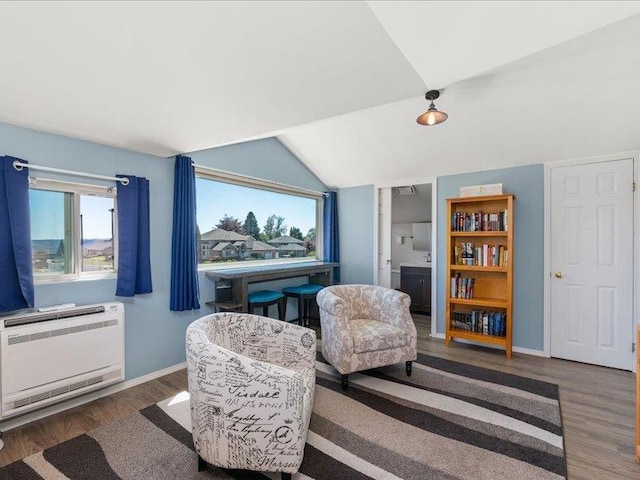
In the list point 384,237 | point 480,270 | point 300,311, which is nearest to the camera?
point 480,270

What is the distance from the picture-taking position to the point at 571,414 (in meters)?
2.23

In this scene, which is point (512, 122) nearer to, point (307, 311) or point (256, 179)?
point (256, 179)

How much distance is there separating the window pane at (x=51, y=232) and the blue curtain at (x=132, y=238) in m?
0.35

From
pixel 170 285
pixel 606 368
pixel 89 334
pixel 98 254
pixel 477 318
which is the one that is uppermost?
pixel 98 254

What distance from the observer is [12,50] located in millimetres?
1375

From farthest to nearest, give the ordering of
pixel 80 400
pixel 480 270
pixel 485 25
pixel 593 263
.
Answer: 1. pixel 480 270
2. pixel 593 263
3. pixel 80 400
4. pixel 485 25

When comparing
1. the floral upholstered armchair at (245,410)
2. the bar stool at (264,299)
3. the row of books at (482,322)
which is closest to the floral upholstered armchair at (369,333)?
the bar stool at (264,299)

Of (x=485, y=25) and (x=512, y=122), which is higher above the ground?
(x=512, y=122)

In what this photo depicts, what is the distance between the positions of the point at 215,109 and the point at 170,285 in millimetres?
1792

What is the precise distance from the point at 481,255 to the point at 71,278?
4.01 metres

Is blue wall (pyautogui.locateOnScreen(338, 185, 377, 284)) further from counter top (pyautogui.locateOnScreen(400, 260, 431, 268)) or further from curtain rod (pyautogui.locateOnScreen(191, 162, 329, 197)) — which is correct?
counter top (pyautogui.locateOnScreen(400, 260, 431, 268))

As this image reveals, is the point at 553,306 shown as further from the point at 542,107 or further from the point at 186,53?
the point at 186,53

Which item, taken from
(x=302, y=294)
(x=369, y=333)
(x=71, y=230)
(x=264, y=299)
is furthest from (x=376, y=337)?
(x=71, y=230)

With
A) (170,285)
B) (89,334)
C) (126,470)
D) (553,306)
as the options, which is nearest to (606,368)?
(553,306)
